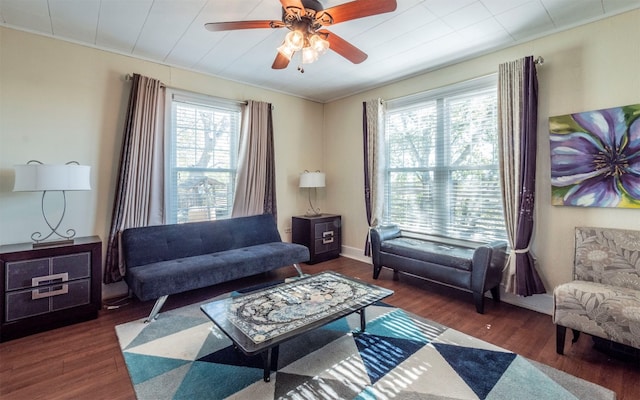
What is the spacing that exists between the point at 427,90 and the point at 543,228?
2062mm

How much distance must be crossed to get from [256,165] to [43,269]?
246 centimetres

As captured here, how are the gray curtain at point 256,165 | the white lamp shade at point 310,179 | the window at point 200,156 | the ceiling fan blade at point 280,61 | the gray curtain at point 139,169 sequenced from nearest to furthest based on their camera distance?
the ceiling fan blade at point 280,61 < the gray curtain at point 139,169 < the window at point 200,156 < the gray curtain at point 256,165 < the white lamp shade at point 310,179

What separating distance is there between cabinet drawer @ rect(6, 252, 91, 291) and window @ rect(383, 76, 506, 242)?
3.55 m

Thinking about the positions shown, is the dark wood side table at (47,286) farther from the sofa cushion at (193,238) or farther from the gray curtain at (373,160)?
the gray curtain at (373,160)

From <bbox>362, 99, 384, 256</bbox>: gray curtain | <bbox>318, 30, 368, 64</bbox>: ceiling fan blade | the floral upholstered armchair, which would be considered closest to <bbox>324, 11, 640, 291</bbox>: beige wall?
Result: the floral upholstered armchair

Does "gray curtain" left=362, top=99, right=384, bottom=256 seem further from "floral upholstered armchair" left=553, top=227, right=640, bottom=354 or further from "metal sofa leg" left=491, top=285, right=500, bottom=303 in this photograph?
"floral upholstered armchair" left=553, top=227, right=640, bottom=354

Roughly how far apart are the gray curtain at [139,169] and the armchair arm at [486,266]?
3.48m

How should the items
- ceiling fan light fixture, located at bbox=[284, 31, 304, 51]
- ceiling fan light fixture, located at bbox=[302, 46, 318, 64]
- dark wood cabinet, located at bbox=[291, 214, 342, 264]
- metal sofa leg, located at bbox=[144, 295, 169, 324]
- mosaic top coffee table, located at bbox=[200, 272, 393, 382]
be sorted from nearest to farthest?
mosaic top coffee table, located at bbox=[200, 272, 393, 382] → ceiling fan light fixture, located at bbox=[284, 31, 304, 51] → ceiling fan light fixture, located at bbox=[302, 46, 318, 64] → metal sofa leg, located at bbox=[144, 295, 169, 324] → dark wood cabinet, located at bbox=[291, 214, 342, 264]

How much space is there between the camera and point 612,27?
7.91 ft

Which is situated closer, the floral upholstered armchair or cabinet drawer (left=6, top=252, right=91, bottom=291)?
the floral upholstered armchair

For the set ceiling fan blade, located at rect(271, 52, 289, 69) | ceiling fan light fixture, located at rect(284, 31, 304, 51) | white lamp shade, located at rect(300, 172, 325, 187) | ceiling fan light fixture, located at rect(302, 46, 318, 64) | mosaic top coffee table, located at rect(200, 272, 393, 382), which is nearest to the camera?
mosaic top coffee table, located at rect(200, 272, 393, 382)

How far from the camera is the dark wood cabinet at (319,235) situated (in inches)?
171

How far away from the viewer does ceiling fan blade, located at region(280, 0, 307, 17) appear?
1.76 metres

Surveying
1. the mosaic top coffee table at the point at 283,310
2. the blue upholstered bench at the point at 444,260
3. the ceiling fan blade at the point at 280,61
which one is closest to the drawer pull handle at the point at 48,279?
the mosaic top coffee table at the point at 283,310
